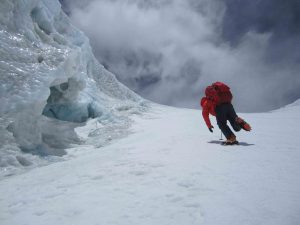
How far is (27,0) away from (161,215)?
360 inches

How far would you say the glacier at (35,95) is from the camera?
615 cm

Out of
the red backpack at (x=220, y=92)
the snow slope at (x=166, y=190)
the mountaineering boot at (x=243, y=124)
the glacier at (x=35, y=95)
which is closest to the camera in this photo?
the snow slope at (x=166, y=190)

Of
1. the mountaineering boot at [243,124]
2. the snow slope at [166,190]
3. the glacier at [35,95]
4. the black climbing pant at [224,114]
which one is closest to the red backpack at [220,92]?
the black climbing pant at [224,114]

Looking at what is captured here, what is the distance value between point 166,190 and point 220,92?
326 centimetres

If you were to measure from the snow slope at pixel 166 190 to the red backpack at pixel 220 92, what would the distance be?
3.94 ft

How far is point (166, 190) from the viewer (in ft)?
10.5

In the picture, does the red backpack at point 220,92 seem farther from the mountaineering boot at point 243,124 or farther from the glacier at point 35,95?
the glacier at point 35,95

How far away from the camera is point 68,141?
7648 mm

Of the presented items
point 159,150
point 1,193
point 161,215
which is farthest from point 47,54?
point 161,215

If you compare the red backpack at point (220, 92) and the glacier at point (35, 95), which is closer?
the red backpack at point (220, 92)

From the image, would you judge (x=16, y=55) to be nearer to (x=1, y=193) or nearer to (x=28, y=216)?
(x=1, y=193)

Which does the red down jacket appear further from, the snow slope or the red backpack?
the snow slope

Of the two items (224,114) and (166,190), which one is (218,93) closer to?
(224,114)

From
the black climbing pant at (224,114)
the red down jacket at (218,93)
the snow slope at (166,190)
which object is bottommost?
the snow slope at (166,190)
